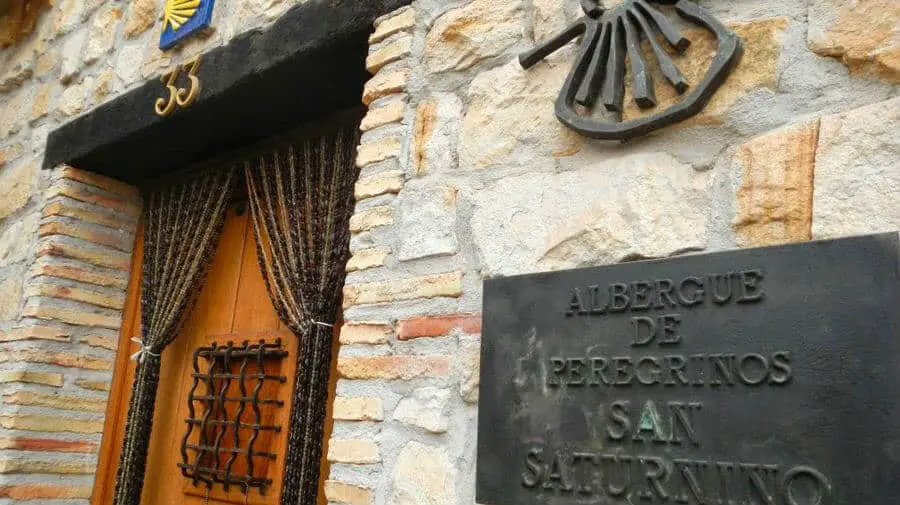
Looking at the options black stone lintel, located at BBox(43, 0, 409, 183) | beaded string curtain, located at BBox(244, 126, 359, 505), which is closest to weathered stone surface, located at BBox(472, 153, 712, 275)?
black stone lintel, located at BBox(43, 0, 409, 183)

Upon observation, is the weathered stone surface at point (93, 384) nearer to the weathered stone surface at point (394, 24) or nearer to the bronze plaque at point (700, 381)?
the weathered stone surface at point (394, 24)

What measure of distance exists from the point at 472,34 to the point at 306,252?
0.94m

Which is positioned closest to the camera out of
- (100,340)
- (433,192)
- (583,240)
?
(583,240)

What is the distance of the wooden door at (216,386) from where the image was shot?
7.80 feet

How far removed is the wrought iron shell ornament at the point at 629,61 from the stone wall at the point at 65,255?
142cm

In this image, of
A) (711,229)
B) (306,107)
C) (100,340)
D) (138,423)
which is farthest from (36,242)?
(711,229)

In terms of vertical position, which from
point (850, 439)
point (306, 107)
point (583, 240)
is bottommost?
point (850, 439)

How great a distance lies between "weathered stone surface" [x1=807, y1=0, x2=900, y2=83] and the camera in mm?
1146

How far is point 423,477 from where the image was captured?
1.48m

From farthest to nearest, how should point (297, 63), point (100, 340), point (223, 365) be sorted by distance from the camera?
point (100, 340) → point (223, 365) → point (297, 63)

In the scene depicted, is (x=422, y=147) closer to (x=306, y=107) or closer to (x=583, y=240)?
(x=583, y=240)

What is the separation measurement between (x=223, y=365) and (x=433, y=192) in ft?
4.40

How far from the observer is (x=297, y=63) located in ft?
6.89

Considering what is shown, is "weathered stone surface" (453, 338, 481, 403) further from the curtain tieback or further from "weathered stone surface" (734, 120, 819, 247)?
the curtain tieback
